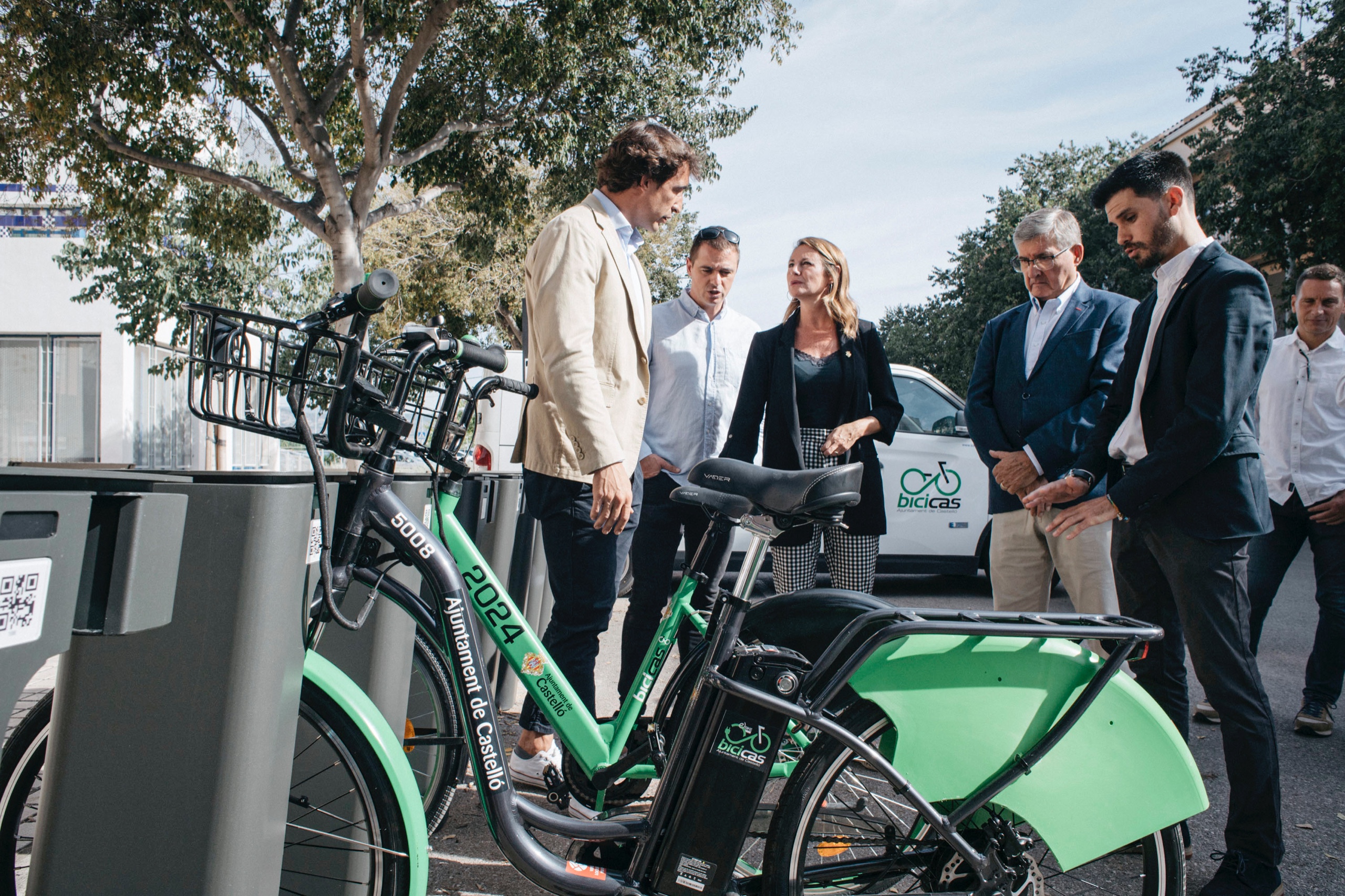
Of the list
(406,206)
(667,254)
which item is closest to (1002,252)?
(667,254)

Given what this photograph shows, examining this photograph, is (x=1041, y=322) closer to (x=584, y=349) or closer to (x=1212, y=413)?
(x=1212, y=413)

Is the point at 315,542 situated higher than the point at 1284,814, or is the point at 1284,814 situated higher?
the point at 315,542

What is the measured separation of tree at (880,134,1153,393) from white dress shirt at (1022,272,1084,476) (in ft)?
77.2

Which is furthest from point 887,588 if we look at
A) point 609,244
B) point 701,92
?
point 701,92

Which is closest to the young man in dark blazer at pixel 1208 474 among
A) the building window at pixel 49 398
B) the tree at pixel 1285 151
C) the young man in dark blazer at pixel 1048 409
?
the young man in dark blazer at pixel 1048 409

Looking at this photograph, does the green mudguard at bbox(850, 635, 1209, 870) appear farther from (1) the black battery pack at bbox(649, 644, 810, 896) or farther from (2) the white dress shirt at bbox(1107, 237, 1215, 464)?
(2) the white dress shirt at bbox(1107, 237, 1215, 464)

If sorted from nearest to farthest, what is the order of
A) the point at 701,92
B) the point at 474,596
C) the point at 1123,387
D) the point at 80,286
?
the point at 474,596
the point at 1123,387
the point at 701,92
the point at 80,286

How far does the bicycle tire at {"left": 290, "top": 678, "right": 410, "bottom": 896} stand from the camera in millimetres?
1840

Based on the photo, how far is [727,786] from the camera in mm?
1921

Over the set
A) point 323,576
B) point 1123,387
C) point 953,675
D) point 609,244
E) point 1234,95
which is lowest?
point 953,675

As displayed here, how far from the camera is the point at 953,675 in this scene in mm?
1920

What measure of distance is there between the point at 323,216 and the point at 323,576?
13224mm

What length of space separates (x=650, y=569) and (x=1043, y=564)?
4.73 ft

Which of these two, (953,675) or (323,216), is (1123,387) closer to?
(953,675)
